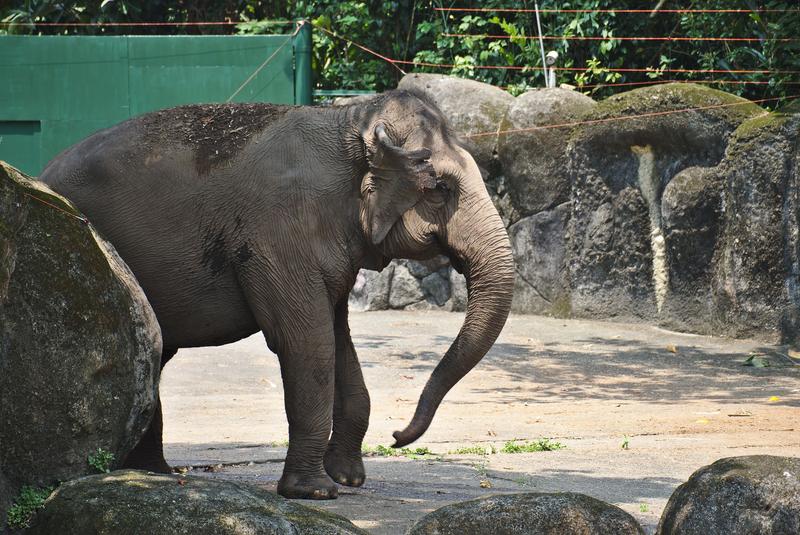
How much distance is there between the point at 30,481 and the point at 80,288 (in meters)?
0.86

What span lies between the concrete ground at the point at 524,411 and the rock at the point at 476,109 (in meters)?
2.23

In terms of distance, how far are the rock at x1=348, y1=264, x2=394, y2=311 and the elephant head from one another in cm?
970

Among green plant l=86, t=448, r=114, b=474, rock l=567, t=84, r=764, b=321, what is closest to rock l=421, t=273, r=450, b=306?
rock l=567, t=84, r=764, b=321

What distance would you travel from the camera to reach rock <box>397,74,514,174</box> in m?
16.2

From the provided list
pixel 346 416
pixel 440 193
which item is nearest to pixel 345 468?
pixel 346 416

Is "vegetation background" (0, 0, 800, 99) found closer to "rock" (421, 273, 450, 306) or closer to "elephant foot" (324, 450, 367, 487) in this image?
"rock" (421, 273, 450, 306)

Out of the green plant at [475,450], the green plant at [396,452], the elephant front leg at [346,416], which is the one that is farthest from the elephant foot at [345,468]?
the green plant at [475,450]

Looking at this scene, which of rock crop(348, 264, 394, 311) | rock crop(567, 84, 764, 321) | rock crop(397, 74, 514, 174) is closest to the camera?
rock crop(567, 84, 764, 321)

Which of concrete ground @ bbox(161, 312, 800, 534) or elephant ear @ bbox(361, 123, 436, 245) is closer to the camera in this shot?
elephant ear @ bbox(361, 123, 436, 245)

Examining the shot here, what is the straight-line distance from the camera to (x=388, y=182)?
664 centimetres

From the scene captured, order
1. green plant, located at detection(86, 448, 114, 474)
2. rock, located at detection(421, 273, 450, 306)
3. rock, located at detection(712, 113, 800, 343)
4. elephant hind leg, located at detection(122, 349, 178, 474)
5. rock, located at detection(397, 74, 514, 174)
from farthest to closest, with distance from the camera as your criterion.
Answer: rock, located at detection(421, 273, 450, 306) → rock, located at detection(397, 74, 514, 174) → rock, located at detection(712, 113, 800, 343) → elephant hind leg, located at detection(122, 349, 178, 474) → green plant, located at detection(86, 448, 114, 474)

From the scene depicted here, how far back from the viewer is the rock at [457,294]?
16.4m

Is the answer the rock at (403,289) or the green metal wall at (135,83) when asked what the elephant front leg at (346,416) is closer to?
the rock at (403,289)

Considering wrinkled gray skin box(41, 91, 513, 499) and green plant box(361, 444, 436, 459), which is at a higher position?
wrinkled gray skin box(41, 91, 513, 499)
